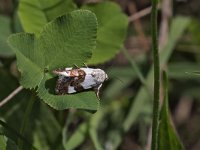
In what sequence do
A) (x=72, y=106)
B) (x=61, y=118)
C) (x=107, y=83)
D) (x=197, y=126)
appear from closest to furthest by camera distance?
(x=72, y=106) → (x=61, y=118) → (x=107, y=83) → (x=197, y=126)

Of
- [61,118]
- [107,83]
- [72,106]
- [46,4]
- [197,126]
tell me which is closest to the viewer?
[72,106]

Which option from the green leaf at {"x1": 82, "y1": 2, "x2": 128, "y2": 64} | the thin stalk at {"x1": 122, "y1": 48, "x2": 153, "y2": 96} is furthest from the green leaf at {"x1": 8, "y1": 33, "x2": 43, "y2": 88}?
the thin stalk at {"x1": 122, "y1": 48, "x2": 153, "y2": 96}

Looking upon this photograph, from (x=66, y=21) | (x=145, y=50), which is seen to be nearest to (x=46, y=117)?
(x=66, y=21)

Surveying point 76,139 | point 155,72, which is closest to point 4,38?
point 76,139

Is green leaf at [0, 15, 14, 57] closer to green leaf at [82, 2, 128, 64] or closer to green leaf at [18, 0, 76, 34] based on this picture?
green leaf at [18, 0, 76, 34]

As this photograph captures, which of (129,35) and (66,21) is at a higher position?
(66,21)

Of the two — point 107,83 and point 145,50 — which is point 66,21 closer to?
point 107,83

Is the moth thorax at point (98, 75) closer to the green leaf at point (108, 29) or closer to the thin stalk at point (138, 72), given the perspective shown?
the green leaf at point (108, 29)
